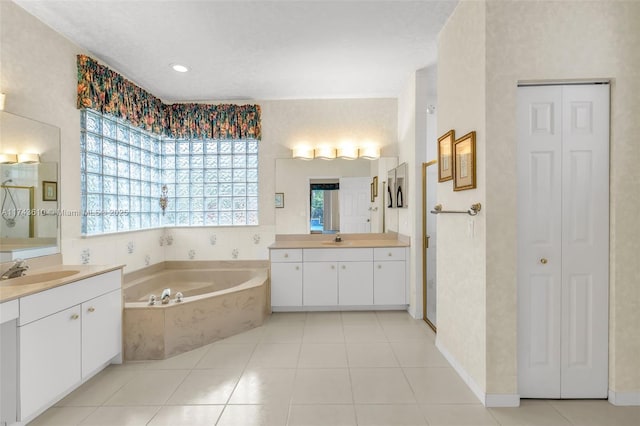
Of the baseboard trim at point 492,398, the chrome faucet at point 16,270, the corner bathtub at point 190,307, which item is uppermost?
the chrome faucet at point 16,270

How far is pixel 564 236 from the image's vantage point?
81.6 inches

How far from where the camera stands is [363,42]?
2916 millimetres

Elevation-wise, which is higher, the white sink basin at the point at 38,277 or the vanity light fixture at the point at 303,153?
the vanity light fixture at the point at 303,153

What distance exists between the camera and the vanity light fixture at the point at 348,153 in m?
4.30

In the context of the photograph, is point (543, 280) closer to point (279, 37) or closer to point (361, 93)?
point (279, 37)

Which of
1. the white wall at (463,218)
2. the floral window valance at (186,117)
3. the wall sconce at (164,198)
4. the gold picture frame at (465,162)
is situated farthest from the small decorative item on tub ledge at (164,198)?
the gold picture frame at (465,162)

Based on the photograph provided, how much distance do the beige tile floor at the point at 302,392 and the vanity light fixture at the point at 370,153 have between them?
2.22m

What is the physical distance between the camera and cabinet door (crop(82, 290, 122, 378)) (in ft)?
7.41

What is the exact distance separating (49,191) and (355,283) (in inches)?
118

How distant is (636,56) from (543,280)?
145 centimetres

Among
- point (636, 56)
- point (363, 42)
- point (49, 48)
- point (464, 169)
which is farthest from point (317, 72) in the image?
point (636, 56)

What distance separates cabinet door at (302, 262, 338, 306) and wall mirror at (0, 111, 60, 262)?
236 centimetres

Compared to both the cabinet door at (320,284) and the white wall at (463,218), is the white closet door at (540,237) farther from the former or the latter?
the cabinet door at (320,284)

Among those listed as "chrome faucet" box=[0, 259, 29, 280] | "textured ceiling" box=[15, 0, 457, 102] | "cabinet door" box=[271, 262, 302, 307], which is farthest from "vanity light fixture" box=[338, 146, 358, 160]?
"chrome faucet" box=[0, 259, 29, 280]
